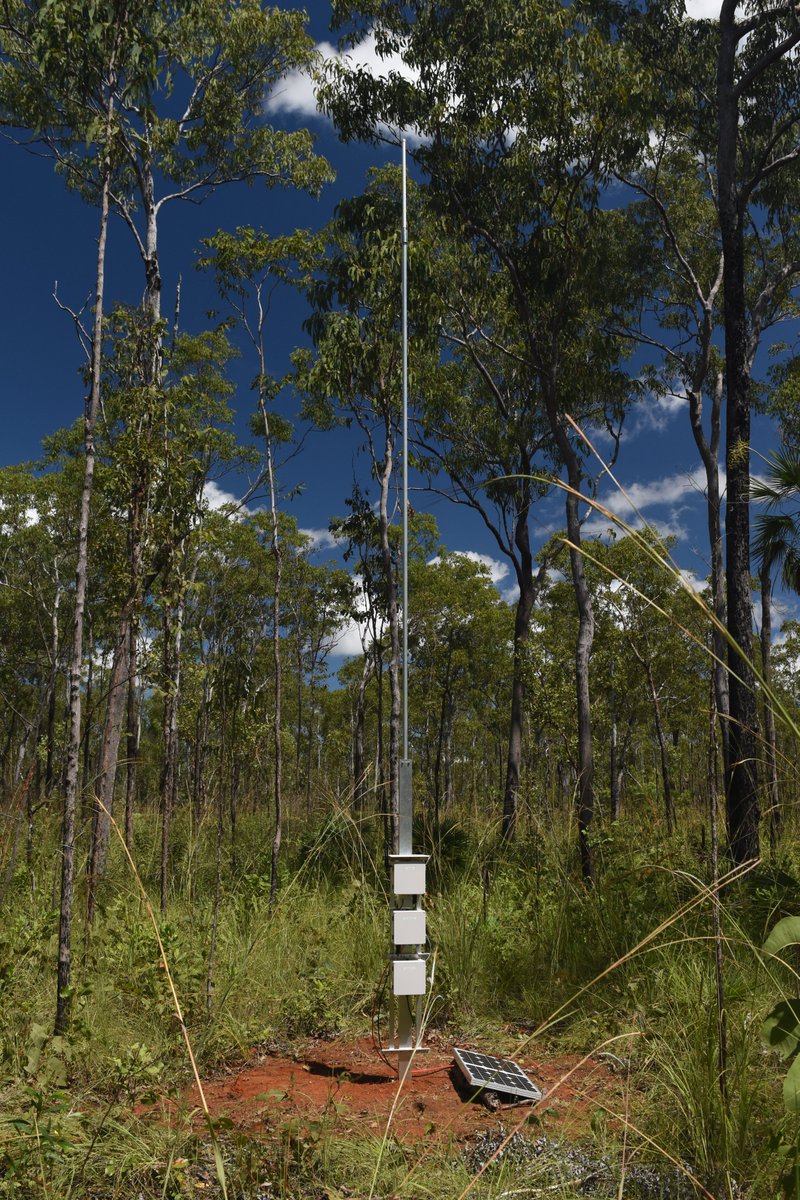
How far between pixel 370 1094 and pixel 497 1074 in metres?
0.59

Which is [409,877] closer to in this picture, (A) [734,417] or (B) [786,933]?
(B) [786,933]

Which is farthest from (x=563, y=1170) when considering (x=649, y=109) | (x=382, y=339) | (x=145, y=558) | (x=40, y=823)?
(x=649, y=109)

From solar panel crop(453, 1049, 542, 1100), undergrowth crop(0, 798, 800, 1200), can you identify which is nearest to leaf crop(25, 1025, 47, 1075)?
undergrowth crop(0, 798, 800, 1200)

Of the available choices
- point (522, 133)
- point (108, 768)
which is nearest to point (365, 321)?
point (522, 133)

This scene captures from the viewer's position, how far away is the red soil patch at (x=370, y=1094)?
10.7 feet

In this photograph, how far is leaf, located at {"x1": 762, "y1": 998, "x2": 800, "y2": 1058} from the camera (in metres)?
1.37

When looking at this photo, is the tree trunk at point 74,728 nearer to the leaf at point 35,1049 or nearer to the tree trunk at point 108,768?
the leaf at point 35,1049

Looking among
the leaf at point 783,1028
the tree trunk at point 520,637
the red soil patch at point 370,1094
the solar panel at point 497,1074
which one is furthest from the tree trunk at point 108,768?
the tree trunk at point 520,637

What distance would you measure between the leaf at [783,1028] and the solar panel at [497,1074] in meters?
2.12

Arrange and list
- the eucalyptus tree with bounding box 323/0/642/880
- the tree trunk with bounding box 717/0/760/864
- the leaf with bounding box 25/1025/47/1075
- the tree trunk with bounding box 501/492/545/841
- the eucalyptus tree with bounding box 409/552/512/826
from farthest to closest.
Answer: the eucalyptus tree with bounding box 409/552/512/826 → the tree trunk with bounding box 501/492/545/841 → the eucalyptus tree with bounding box 323/0/642/880 → the tree trunk with bounding box 717/0/760/864 → the leaf with bounding box 25/1025/47/1075

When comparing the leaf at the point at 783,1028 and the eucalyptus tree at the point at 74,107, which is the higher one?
the eucalyptus tree at the point at 74,107

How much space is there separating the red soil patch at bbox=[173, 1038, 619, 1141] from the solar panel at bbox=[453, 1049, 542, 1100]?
83 mm

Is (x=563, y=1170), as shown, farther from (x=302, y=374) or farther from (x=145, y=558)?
(x=302, y=374)

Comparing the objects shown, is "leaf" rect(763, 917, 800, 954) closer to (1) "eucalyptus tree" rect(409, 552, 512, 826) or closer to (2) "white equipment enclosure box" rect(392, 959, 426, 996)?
(2) "white equipment enclosure box" rect(392, 959, 426, 996)
